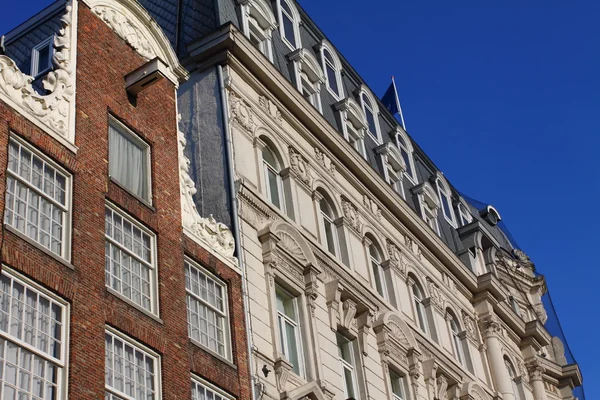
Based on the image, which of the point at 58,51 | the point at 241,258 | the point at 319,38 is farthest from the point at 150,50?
the point at 319,38

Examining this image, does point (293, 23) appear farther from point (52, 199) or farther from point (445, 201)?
point (52, 199)

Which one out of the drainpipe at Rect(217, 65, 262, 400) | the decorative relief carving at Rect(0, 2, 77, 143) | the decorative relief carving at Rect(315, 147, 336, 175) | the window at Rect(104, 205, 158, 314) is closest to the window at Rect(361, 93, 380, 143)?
the decorative relief carving at Rect(315, 147, 336, 175)

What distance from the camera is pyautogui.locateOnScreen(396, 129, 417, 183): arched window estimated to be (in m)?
46.1

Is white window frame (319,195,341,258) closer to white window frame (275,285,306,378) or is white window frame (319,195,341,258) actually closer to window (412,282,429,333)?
white window frame (275,285,306,378)

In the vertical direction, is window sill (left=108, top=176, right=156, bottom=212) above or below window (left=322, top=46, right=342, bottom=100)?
below

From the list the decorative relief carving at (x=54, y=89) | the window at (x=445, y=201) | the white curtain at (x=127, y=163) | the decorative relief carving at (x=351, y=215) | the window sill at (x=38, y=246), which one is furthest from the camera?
the window at (x=445, y=201)

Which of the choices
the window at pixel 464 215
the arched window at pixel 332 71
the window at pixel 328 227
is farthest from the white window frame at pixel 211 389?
the window at pixel 464 215

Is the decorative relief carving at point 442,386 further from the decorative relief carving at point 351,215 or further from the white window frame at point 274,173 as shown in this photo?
the white window frame at point 274,173

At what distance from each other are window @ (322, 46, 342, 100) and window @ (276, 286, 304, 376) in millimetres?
12209

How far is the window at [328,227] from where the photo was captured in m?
34.5

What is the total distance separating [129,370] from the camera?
21.8 metres

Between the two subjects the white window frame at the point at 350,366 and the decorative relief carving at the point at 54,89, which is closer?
the decorative relief carving at the point at 54,89

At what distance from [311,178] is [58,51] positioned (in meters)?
11.9

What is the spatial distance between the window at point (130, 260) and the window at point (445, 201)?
26.5m
